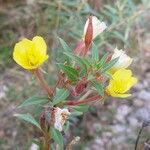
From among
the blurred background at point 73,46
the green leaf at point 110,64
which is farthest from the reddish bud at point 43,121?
the blurred background at point 73,46

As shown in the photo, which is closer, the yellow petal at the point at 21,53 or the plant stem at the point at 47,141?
the yellow petal at the point at 21,53

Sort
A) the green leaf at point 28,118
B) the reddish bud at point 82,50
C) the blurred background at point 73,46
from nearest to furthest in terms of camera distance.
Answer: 1. the reddish bud at point 82,50
2. the green leaf at point 28,118
3. the blurred background at point 73,46

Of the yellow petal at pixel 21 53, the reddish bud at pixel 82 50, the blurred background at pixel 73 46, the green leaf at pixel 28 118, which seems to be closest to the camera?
the yellow petal at pixel 21 53

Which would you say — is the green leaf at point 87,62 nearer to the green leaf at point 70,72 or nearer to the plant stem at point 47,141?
the green leaf at point 70,72

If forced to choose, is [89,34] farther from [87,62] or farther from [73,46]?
[73,46]

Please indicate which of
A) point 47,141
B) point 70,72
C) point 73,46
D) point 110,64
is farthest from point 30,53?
point 73,46

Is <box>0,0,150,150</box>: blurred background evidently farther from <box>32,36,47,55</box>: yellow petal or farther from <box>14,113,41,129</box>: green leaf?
<box>32,36,47,55</box>: yellow petal

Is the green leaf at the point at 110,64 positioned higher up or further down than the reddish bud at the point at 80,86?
higher up
